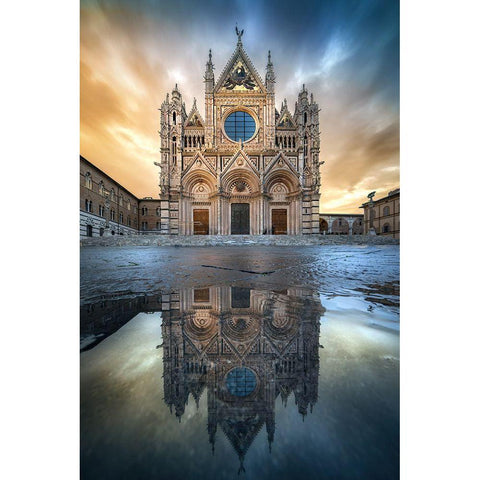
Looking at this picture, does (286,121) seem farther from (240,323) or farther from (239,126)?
(240,323)

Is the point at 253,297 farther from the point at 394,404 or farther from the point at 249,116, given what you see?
the point at 249,116

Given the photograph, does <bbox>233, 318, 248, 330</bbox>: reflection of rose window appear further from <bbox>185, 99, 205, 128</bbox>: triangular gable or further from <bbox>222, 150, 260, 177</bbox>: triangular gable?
<bbox>185, 99, 205, 128</bbox>: triangular gable

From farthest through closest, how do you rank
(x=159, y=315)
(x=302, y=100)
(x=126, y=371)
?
(x=302, y=100), (x=159, y=315), (x=126, y=371)

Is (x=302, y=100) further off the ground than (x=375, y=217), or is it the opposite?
(x=302, y=100)

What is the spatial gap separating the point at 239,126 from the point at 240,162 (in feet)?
17.0

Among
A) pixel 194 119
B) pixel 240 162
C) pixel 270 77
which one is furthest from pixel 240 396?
pixel 270 77

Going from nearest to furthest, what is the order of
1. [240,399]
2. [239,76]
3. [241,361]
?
[240,399] → [241,361] → [239,76]

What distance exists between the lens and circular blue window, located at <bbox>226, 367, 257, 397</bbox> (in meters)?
0.69

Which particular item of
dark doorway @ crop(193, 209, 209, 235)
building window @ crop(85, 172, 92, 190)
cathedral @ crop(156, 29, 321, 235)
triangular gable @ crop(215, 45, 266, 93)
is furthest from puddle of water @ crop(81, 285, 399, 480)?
building window @ crop(85, 172, 92, 190)

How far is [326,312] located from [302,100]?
80.8 ft

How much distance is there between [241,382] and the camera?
0.73m

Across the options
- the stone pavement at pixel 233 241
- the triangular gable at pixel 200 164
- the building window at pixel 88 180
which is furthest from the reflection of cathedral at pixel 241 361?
the building window at pixel 88 180
